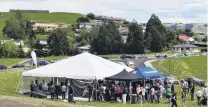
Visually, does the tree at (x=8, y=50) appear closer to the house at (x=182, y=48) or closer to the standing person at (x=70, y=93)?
the house at (x=182, y=48)

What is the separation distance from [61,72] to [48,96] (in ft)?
6.23

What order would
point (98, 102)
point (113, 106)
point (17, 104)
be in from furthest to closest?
point (98, 102) → point (113, 106) → point (17, 104)

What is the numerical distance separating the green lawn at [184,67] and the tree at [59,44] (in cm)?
4548

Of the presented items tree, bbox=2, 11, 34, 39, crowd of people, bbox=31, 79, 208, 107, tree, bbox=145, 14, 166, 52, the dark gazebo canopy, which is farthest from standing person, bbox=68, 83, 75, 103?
tree, bbox=2, 11, 34, 39

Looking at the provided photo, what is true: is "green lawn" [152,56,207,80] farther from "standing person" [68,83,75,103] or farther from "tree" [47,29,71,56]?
"tree" [47,29,71,56]

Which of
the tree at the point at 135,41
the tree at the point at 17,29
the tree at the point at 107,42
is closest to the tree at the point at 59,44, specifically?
the tree at the point at 107,42

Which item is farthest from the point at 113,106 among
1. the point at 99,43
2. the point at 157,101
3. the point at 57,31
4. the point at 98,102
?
the point at 57,31

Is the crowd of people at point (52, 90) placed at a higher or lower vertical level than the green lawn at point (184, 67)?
higher

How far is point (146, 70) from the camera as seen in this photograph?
31.6 meters

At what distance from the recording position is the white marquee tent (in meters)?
29.6

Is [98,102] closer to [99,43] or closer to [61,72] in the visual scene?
[61,72]

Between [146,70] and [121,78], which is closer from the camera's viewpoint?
[121,78]

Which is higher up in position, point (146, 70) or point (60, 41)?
point (146, 70)

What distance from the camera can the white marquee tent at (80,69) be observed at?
29562mm
